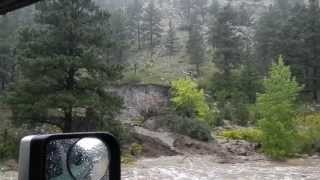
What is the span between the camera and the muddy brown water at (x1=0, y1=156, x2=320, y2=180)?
20.2 meters

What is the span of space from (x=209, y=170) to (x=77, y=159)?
22.4 m

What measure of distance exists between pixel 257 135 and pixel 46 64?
1531 cm

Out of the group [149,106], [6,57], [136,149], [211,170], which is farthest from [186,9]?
[211,170]

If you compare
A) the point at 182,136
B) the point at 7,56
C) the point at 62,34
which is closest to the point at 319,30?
the point at 182,136

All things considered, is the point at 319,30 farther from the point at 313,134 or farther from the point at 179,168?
the point at 179,168

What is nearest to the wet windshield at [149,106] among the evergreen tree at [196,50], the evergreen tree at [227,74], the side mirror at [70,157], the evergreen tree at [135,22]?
the evergreen tree at [227,74]

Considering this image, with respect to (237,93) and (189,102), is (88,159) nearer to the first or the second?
(189,102)

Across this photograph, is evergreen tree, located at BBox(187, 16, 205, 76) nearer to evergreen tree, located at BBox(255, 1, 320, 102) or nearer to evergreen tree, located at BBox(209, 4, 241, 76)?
evergreen tree, located at BBox(209, 4, 241, 76)

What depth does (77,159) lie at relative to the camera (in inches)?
39.1

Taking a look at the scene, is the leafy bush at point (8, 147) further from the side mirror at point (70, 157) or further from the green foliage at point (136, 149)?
the side mirror at point (70, 157)

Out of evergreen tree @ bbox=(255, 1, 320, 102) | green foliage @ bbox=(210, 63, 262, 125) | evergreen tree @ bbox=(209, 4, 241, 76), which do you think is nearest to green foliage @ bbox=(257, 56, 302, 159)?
green foliage @ bbox=(210, 63, 262, 125)

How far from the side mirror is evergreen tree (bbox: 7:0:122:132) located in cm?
2132

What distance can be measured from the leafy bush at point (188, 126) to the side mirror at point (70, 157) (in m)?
31.6

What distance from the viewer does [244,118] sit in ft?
135
